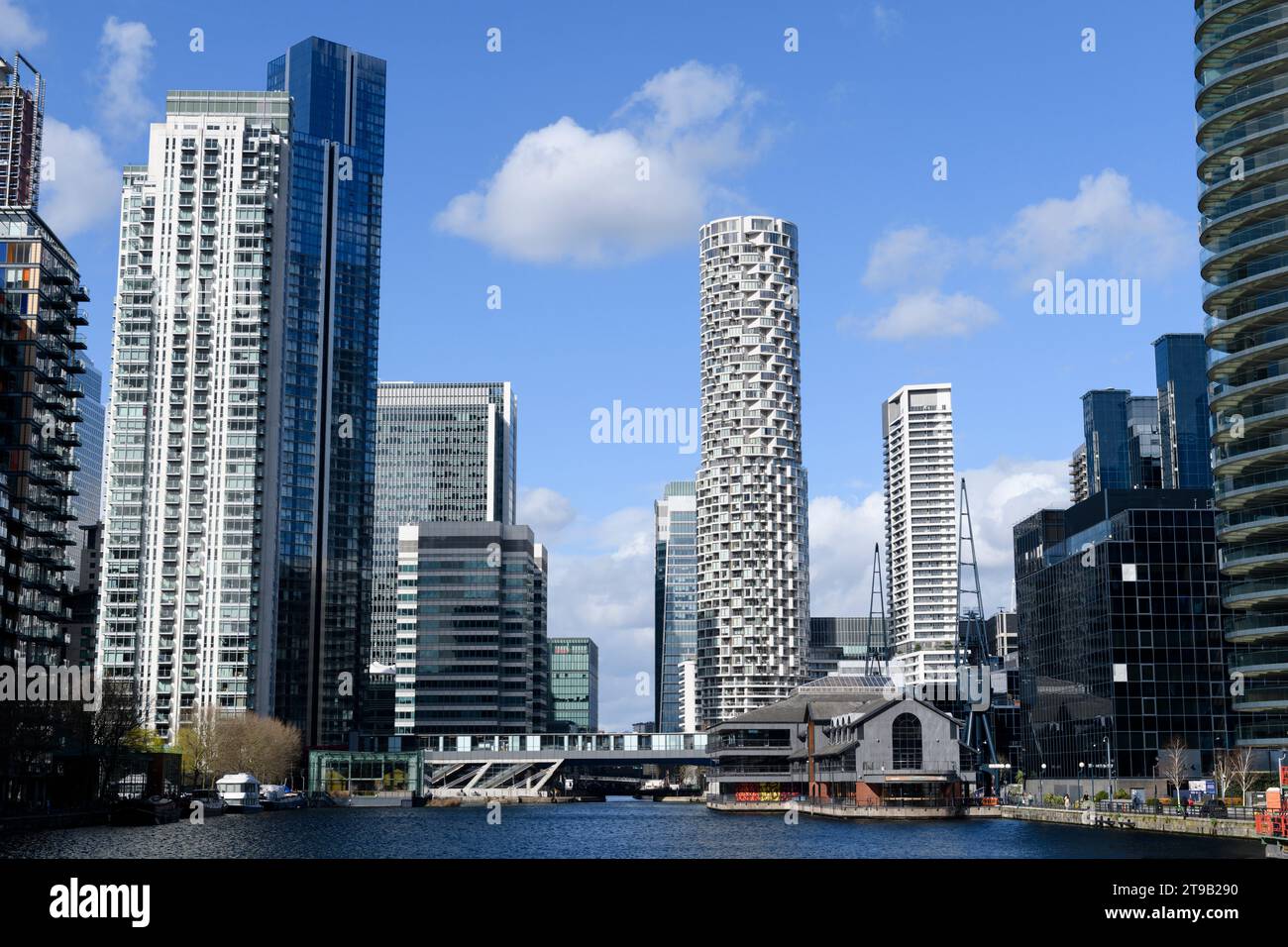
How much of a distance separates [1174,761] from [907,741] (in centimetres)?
3423

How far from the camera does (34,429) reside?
566ft

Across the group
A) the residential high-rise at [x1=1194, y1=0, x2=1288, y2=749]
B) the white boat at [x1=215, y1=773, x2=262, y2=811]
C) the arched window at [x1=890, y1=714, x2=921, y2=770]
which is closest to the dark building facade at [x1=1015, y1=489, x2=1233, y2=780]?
the arched window at [x1=890, y1=714, x2=921, y2=770]

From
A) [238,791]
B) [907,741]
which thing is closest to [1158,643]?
[907,741]

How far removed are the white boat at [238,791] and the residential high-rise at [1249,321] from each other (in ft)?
418

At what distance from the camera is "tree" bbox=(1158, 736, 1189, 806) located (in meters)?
179

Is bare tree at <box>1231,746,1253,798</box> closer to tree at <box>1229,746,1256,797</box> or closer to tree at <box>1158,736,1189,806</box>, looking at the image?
tree at <box>1229,746,1256,797</box>

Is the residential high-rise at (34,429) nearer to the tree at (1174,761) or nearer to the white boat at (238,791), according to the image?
the white boat at (238,791)

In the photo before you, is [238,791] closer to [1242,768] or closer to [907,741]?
[907,741]

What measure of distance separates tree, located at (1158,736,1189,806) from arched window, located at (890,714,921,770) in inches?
1232

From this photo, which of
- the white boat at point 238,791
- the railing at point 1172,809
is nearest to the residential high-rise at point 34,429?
the white boat at point 238,791
